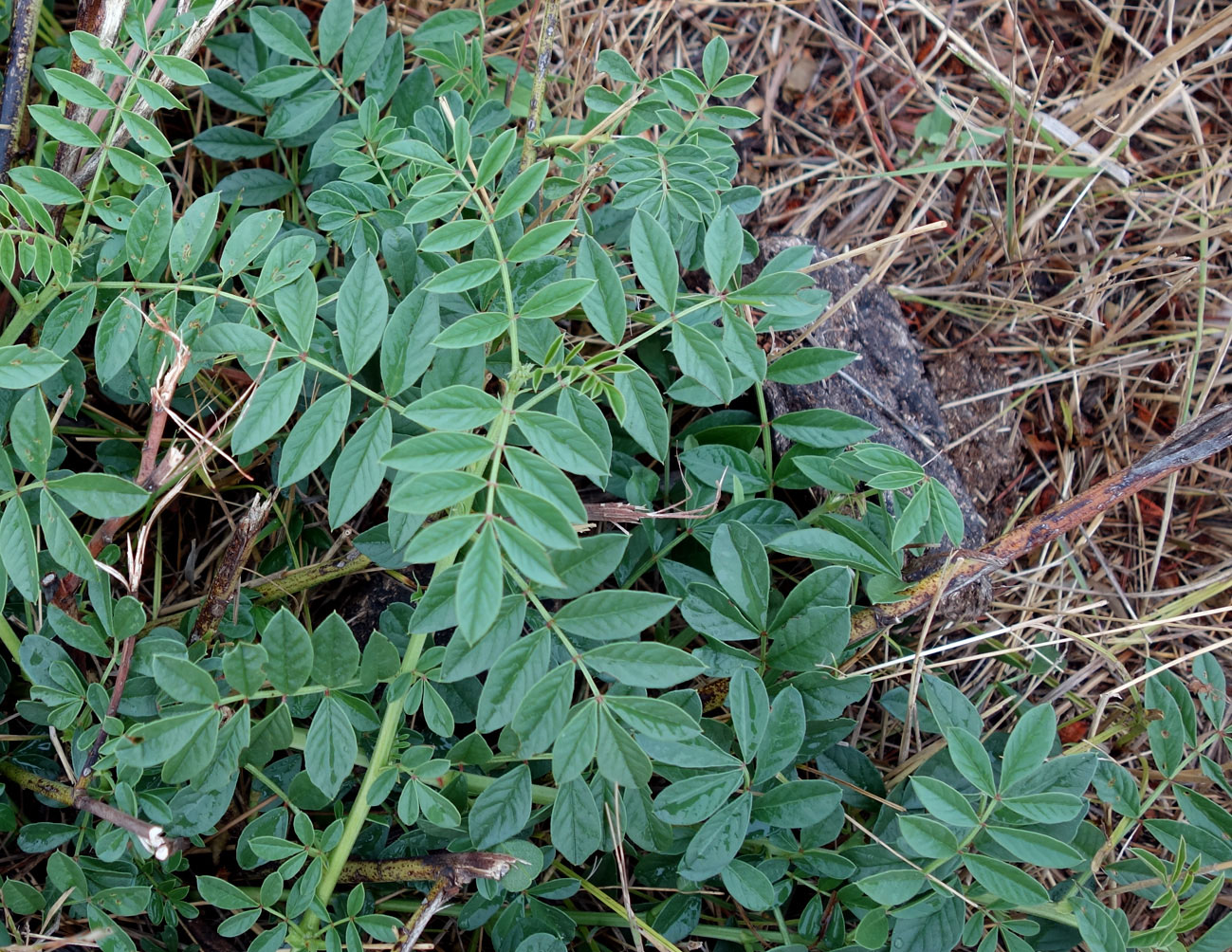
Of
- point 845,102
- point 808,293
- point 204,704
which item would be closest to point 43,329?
point 204,704

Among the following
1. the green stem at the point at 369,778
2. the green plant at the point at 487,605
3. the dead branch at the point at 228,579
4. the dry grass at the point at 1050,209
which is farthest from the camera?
the dry grass at the point at 1050,209

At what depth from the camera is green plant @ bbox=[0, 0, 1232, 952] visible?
120 cm

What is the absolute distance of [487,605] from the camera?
1.04 metres

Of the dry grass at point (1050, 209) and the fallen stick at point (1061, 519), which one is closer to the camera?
the fallen stick at point (1061, 519)

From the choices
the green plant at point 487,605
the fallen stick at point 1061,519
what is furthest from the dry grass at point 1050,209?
the green plant at point 487,605

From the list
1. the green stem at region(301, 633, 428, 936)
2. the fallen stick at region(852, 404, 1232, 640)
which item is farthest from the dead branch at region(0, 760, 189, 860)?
the fallen stick at region(852, 404, 1232, 640)

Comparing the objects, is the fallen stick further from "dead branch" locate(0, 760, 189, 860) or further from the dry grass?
"dead branch" locate(0, 760, 189, 860)

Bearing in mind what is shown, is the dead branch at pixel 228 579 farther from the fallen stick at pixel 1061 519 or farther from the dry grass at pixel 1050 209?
the dry grass at pixel 1050 209

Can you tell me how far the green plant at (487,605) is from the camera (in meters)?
1.20

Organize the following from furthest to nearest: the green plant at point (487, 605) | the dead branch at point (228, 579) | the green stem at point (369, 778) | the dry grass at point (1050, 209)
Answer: the dry grass at point (1050, 209)
the dead branch at point (228, 579)
the green stem at point (369, 778)
the green plant at point (487, 605)

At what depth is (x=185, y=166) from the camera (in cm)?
195

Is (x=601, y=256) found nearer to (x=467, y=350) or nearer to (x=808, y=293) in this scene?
(x=467, y=350)

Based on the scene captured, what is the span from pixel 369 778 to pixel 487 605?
0.47 metres

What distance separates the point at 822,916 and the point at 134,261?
1.50 meters
